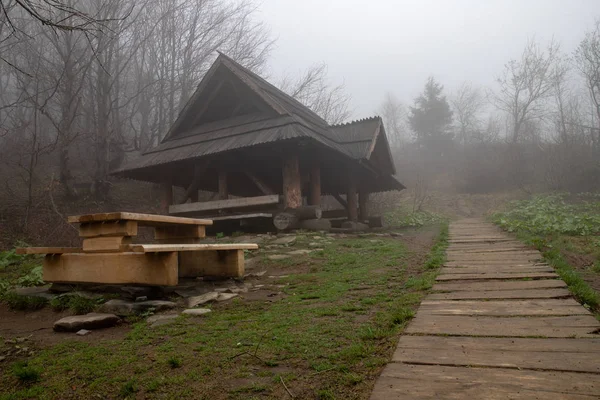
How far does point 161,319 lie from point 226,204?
6.82 meters

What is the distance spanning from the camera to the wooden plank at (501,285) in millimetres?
3684

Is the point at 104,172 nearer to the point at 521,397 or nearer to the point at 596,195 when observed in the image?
the point at 521,397

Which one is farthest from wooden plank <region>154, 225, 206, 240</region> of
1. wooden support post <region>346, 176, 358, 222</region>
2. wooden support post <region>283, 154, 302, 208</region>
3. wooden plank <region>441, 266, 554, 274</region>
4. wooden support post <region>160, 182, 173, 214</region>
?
wooden support post <region>346, 176, 358, 222</region>

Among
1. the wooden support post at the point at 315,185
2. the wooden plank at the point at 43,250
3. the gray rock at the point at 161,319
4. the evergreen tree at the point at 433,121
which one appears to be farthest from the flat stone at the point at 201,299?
the evergreen tree at the point at 433,121

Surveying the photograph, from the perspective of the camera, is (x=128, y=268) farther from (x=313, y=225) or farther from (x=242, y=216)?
(x=313, y=225)

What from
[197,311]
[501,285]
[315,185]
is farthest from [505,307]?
[315,185]

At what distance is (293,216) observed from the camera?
9266mm

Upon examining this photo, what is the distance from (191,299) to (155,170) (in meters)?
8.12

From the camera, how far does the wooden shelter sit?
9586 mm

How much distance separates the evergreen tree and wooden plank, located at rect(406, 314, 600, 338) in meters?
38.8

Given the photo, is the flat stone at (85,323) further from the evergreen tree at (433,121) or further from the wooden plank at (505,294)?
the evergreen tree at (433,121)

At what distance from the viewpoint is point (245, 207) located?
10328 mm

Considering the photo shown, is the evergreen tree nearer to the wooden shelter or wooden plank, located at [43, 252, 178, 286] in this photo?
the wooden shelter

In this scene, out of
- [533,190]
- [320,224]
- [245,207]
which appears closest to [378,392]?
[320,224]
